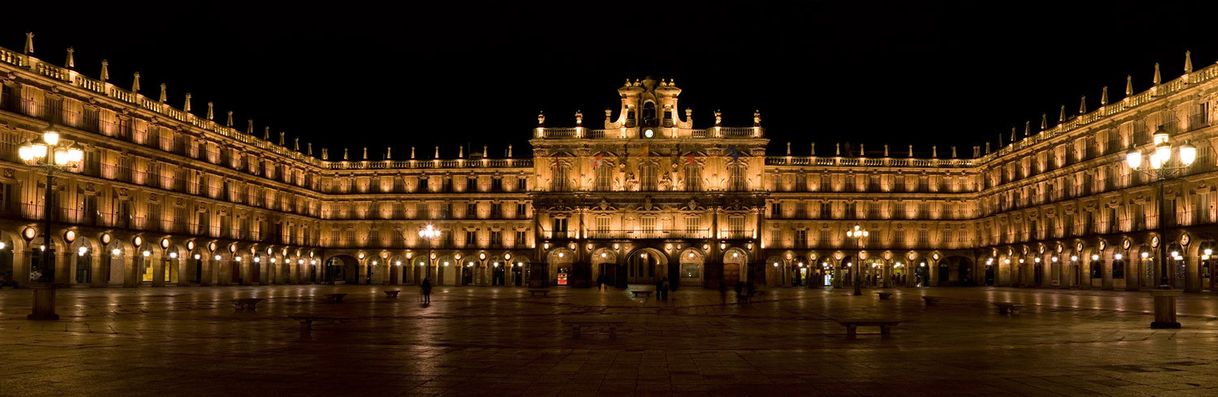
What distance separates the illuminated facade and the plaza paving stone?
36738 millimetres

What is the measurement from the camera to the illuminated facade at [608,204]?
209ft

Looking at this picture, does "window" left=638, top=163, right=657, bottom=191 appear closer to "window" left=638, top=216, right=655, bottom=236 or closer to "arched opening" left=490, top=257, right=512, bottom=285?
"window" left=638, top=216, right=655, bottom=236

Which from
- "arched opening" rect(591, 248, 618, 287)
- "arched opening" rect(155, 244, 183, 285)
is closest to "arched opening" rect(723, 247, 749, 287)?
"arched opening" rect(591, 248, 618, 287)

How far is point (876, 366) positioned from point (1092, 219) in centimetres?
6661

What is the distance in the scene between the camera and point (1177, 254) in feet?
209

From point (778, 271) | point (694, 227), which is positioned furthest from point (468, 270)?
point (778, 271)

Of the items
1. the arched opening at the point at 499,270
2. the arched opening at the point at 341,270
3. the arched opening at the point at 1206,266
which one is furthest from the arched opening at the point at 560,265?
the arched opening at the point at 1206,266

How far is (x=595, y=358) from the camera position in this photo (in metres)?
19.0

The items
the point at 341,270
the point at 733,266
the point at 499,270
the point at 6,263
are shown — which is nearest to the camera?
the point at 6,263

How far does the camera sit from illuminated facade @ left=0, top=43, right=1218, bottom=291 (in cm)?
6366

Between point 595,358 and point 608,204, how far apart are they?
7206 centimetres

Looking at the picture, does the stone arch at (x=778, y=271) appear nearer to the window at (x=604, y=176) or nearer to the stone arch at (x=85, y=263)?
the window at (x=604, y=176)

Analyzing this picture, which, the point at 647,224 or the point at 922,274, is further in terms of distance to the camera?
the point at 922,274

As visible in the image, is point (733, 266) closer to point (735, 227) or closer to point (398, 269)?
point (735, 227)
